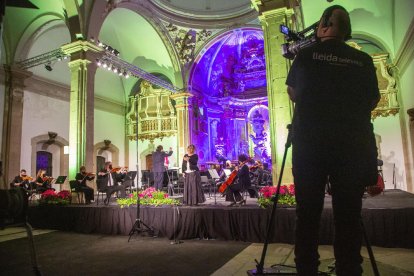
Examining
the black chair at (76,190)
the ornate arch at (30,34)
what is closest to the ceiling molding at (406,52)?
the black chair at (76,190)

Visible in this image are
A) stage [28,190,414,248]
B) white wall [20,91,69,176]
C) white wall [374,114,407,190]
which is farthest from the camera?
white wall [20,91,69,176]

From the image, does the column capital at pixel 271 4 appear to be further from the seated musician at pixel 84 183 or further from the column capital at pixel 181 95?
the column capital at pixel 181 95

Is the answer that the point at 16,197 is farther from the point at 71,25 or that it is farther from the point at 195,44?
the point at 195,44

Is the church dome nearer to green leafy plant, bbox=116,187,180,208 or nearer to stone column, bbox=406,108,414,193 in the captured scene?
stone column, bbox=406,108,414,193

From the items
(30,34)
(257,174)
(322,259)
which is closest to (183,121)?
(257,174)

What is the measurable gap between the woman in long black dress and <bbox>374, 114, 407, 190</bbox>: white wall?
9428 mm

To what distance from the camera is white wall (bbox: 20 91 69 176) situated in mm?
13099

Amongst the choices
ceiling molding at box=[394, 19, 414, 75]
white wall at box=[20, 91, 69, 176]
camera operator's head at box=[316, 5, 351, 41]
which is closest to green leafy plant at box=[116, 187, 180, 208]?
camera operator's head at box=[316, 5, 351, 41]

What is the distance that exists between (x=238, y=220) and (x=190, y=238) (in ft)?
3.55

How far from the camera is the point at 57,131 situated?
1434 centimetres

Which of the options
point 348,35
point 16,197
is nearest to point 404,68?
point 348,35

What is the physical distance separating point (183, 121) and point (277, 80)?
9226 mm

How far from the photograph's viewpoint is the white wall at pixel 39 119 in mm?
13099

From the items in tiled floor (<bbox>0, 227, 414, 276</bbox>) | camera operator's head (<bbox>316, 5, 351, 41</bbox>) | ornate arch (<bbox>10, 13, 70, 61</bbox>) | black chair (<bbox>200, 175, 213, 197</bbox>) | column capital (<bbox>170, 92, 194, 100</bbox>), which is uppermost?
ornate arch (<bbox>10, 13, 70, 61</bbox>)
